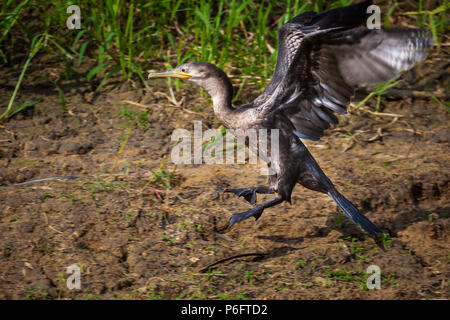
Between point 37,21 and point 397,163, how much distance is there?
327 centimetres

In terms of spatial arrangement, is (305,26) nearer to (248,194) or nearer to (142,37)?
(248,194)

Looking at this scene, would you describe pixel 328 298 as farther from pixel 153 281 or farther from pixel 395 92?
pixel 395 92

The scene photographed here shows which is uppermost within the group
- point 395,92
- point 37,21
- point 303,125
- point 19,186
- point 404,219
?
point 37,21

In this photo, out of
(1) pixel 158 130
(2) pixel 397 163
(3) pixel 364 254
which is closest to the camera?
(3) pixel 364 254

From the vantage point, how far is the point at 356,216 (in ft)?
10.2

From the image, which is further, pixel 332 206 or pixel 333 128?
pixel 333 128

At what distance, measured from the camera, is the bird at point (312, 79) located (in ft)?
8.87

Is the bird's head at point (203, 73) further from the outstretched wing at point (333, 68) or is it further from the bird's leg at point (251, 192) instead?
the bird's leg at point (251, 192)

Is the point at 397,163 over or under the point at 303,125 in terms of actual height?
under

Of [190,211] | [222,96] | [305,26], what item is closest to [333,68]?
[305,26]

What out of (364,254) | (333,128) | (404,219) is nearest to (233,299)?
(364,254)

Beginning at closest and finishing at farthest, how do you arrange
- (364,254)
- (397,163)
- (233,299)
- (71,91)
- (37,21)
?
(233,299)
(364,254)
(397,163)
(71,91)
(37,21)

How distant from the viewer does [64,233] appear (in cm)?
310

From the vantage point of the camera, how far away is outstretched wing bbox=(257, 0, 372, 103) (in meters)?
Result: 2.62
